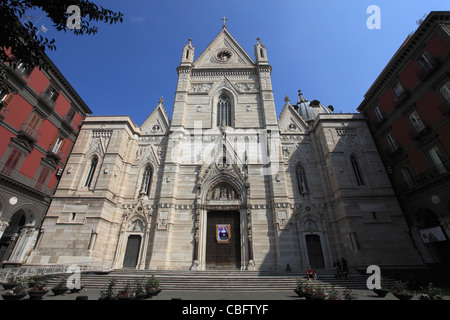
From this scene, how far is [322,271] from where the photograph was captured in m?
15.2

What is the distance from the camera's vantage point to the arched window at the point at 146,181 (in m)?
19.1

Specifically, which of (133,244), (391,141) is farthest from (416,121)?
A: (133,244)

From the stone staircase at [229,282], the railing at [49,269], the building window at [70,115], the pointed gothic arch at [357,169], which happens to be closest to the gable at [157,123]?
the building window at [70,115]

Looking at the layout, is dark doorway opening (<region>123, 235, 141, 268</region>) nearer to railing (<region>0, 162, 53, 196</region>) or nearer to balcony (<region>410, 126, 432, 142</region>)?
railing (<region>0, 162, 53, 196</region>)

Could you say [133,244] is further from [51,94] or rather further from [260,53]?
[260,53]

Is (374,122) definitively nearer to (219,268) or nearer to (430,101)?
(430,101)

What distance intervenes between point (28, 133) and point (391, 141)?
95.8 feet

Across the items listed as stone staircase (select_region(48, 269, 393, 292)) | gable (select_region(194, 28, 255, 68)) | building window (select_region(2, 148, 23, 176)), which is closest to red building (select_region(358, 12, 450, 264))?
stone staircase (select_region(48, 269, 393, 292))

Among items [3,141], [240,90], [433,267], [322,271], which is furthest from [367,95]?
[3,141]

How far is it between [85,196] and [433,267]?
2550cm

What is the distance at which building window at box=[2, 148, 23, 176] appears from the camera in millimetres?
14414

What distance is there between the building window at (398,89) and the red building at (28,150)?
1091 inches

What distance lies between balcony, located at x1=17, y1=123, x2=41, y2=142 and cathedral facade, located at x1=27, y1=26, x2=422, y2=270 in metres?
3.27

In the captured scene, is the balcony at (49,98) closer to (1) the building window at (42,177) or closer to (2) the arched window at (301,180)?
(1) the building window at (42,177)
